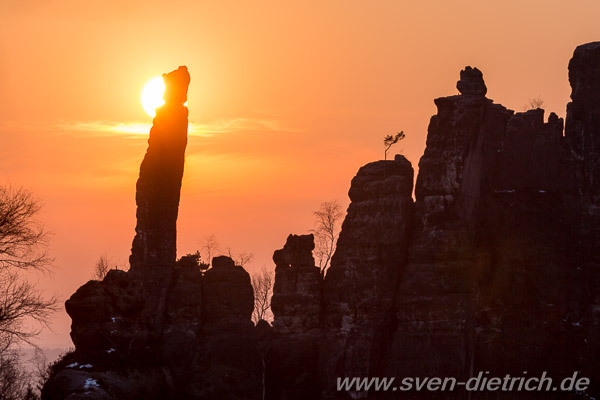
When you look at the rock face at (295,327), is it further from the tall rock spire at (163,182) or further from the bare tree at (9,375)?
the bare tree at (9,375)

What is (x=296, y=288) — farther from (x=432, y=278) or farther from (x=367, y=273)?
(x=432, y=278)

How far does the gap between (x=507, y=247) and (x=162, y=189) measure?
28.3 metres

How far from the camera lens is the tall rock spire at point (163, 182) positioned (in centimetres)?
9656

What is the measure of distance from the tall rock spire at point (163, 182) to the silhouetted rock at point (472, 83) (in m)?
23.7

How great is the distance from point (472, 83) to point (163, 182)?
26288 mm

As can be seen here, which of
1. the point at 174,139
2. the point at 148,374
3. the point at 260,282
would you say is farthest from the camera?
the point at 260,282

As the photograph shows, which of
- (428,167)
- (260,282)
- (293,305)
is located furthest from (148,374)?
(260,282)

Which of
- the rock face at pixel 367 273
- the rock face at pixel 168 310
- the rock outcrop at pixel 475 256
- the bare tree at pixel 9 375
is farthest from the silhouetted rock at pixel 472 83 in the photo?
the bare tree at pixel 9 375

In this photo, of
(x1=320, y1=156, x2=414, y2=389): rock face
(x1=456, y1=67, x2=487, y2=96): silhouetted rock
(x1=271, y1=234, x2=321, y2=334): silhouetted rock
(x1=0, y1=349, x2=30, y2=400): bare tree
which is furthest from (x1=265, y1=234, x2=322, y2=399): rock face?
(x1=0, y1=349, x2=30, y2=400): bare tree

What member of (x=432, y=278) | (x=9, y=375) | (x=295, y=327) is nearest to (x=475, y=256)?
(x=432, y=278)

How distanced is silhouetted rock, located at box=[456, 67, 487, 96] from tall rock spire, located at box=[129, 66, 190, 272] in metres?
23.7

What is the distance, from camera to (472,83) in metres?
95.8

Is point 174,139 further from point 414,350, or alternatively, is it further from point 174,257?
point 414,350

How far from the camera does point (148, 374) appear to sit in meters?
77.5
